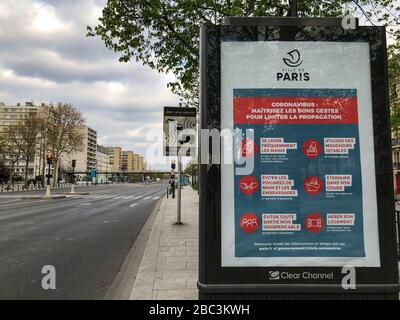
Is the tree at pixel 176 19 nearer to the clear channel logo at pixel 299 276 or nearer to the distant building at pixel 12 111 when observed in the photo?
the clear channel logo at pixel 299 276

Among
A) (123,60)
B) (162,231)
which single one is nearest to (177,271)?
(162,231)

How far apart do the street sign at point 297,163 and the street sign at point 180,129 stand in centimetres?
868

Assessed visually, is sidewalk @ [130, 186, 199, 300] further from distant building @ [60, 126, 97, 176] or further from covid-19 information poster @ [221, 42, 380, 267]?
distant building @ [60, 126, 97, 176]

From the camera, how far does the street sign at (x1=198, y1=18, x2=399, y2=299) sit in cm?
338

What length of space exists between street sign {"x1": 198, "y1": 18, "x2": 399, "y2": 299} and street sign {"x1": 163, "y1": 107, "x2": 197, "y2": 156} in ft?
28.5

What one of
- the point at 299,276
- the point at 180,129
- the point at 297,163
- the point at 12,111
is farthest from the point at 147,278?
the point at 12,111

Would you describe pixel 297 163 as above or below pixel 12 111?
below

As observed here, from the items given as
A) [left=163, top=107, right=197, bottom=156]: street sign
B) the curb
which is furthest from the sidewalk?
[left=163, top=107, right=197, bottom=156]: street sign

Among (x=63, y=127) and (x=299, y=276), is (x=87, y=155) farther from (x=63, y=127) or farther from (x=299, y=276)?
(x=299, y=276)

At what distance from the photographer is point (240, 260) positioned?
340cm

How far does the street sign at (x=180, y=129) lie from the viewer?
1220cm

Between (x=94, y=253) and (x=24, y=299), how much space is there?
3.32 m

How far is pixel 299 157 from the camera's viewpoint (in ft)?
11.4

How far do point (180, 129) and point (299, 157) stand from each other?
907 cm
